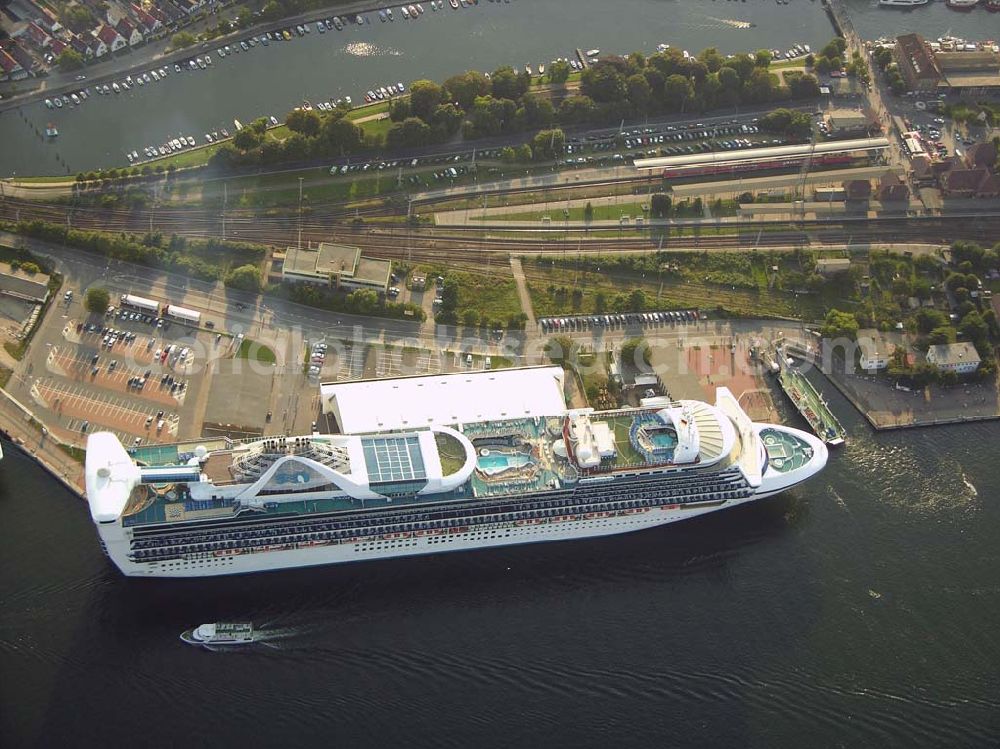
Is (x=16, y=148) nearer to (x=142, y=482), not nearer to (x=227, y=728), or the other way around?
(x=142, y=482)

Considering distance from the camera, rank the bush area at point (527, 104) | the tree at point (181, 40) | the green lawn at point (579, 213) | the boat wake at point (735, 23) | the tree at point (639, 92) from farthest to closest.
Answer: the boat wake at point (735, 23) → the tree at point (181, 40) → the tree at point (639, 92) → the bush area at point (527, 104) → the green lawn at point (579, 213)

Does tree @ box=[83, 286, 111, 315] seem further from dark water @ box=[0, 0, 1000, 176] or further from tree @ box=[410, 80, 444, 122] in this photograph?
tree @ box=[410, 80, 444, 122]

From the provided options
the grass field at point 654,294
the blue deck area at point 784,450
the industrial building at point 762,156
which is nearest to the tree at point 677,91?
the industrial building at point 762,156

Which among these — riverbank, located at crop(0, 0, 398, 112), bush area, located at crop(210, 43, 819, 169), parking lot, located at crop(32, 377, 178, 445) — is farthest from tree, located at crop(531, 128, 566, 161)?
parking lot, located at crop(32, 377, 178, 445)

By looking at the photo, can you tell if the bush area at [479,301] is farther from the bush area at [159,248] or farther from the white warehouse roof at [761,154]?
the white warehouse roof at [761,154]

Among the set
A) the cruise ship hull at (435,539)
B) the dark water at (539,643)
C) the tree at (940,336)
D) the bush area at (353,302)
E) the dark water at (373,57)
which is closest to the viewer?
the dark water at (539,643)
